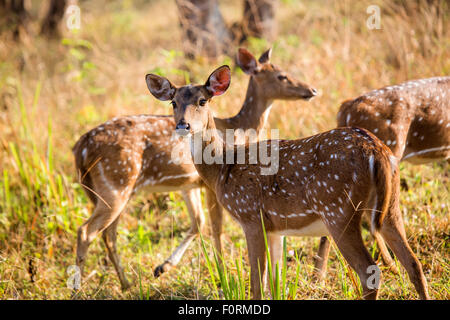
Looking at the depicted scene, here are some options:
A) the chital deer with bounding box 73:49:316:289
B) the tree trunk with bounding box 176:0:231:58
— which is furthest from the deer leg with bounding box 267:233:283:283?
the tree trunk with bounding box 176:0:231:58

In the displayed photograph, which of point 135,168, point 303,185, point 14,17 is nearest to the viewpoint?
point 303,185

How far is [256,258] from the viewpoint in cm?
399

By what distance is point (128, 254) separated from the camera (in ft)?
18.2

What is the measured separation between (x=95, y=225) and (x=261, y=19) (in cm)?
675

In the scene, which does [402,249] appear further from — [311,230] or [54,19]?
[54,19]

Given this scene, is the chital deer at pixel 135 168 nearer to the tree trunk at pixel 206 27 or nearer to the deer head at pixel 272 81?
the deer head at pixel 272 81

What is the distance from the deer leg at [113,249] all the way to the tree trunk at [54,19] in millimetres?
11153

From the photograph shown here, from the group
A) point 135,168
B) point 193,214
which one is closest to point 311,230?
point 135,168

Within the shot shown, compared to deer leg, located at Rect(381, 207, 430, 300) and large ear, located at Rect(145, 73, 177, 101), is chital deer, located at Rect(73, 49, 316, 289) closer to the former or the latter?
large ear, located at Rect(145, 73, 177, 101)

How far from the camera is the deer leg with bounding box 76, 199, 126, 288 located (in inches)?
195
